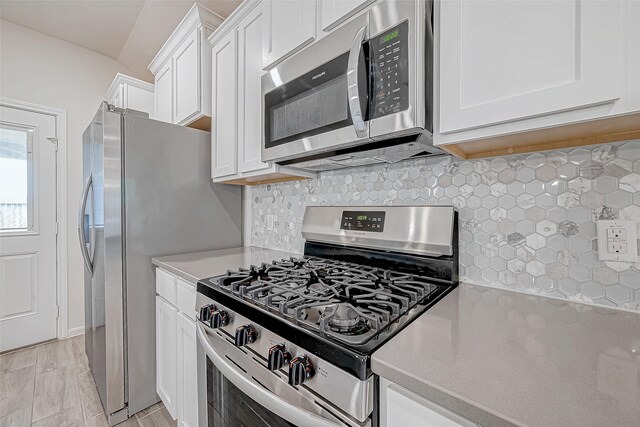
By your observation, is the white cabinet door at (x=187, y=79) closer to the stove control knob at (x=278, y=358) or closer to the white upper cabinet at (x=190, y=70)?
the white upper cabinet at (x=190, y=70)

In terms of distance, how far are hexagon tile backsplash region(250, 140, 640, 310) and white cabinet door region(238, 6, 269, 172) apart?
2.57 feet

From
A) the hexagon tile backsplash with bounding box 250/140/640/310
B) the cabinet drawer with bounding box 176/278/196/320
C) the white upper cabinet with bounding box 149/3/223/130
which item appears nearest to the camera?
the hexagon tile backsplash with bounding box 250/140/640/310

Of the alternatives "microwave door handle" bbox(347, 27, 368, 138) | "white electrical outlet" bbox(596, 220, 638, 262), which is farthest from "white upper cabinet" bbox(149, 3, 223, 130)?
"white electrical outlet" bbox(596, 220, 638, 262)

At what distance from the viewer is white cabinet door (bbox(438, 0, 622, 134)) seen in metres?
0.61

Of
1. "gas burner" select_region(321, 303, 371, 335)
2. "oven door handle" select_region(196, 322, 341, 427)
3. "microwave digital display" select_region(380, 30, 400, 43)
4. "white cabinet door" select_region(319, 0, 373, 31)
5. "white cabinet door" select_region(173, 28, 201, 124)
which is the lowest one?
"oven door handle" select_region(196, 322, 341, 427)

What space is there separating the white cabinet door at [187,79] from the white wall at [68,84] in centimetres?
144

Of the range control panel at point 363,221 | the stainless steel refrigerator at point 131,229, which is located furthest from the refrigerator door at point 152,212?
the range control panel at point 363,221

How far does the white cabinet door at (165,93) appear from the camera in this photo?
2277mm

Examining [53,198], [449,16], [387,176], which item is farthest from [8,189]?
[449,16]

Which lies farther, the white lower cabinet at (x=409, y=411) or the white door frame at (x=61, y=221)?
the white door frame at (x=61, y=221)

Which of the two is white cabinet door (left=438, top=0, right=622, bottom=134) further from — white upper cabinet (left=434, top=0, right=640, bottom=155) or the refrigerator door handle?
the refrigerator door handle

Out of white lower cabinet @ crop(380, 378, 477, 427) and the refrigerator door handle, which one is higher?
the refrigerator door handle

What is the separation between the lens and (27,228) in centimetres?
258

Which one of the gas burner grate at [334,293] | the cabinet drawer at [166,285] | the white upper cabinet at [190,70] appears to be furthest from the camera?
the white upper cabinet at [190,70]
